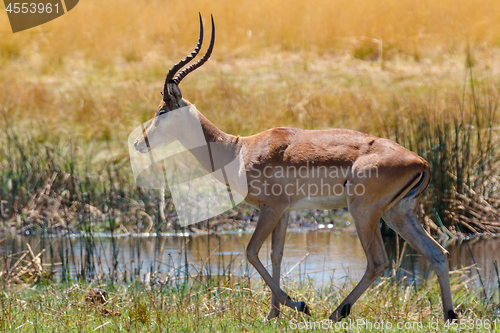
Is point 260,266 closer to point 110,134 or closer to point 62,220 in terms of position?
point 62,220

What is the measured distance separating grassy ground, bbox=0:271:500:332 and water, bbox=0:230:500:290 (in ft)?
1.11

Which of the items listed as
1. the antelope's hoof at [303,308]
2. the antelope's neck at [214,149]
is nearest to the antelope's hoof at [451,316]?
the antelope's hoof at [303,308]

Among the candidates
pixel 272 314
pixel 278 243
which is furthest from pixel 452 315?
pixel 278 243

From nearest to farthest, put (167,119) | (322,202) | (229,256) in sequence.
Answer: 1. (322,202)
2. (167,119)
3. (229,256)

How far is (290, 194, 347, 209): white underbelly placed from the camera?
523 centimetres

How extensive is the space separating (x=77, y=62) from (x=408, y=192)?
14.2m

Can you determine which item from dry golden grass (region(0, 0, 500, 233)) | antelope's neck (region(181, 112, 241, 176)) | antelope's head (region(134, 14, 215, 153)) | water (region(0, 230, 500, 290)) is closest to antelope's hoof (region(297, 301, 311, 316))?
antelope's neck (region(181, 112, 241, 176))

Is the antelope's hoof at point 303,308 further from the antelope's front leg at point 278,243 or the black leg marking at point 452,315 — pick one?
the black leg marking at point 452,315

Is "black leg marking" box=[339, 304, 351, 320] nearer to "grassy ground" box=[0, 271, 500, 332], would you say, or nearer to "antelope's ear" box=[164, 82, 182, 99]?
"grassy ground" box=[0, 271, 500, 332]

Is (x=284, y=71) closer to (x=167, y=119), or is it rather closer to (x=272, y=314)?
(x=167, y=119)

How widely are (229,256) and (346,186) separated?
9.56 ft

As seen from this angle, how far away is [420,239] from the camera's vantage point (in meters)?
5.20

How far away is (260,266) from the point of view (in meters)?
5.26

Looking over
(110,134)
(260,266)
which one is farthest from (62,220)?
(260,266)
